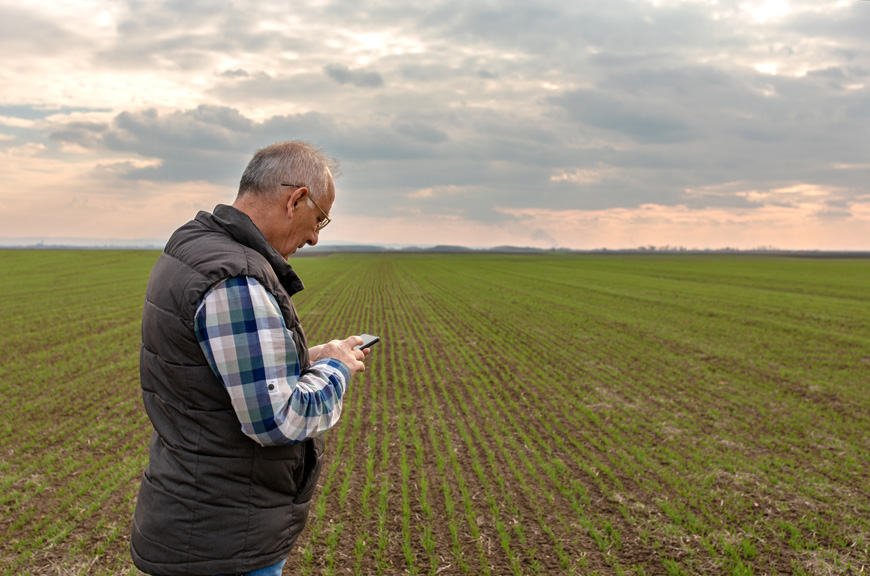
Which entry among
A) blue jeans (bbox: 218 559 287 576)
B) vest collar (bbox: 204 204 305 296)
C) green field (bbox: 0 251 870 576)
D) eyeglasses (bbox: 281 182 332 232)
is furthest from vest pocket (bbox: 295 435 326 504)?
green field (bbox: 0 251 870 576)

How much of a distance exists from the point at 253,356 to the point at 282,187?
662 millimetres

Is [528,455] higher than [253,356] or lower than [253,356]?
lower

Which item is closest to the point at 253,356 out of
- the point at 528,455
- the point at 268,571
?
the point at 268,571

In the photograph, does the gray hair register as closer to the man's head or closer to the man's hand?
the man's head

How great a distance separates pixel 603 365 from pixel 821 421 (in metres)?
4.75

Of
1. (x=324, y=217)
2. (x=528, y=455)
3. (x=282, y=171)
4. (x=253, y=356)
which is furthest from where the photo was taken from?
(x=528, y=455)

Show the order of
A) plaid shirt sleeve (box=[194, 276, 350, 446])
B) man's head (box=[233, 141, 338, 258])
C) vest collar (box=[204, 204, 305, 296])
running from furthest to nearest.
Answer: man's head (box=[233, 141, 338, 258]) → vest collar (box=[204, 204, 305, 296]) → plaid shirt sleeve (box=[194, 276, 350, 446])

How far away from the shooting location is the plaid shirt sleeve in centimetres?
171

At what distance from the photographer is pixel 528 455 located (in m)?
7.68

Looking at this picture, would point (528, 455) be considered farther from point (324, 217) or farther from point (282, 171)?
point (282, 171)

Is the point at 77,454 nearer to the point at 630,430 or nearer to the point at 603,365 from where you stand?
the point at 630,430

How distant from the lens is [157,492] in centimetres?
196

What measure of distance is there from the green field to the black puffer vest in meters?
3.26

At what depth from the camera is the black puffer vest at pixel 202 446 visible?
5.85 ft
